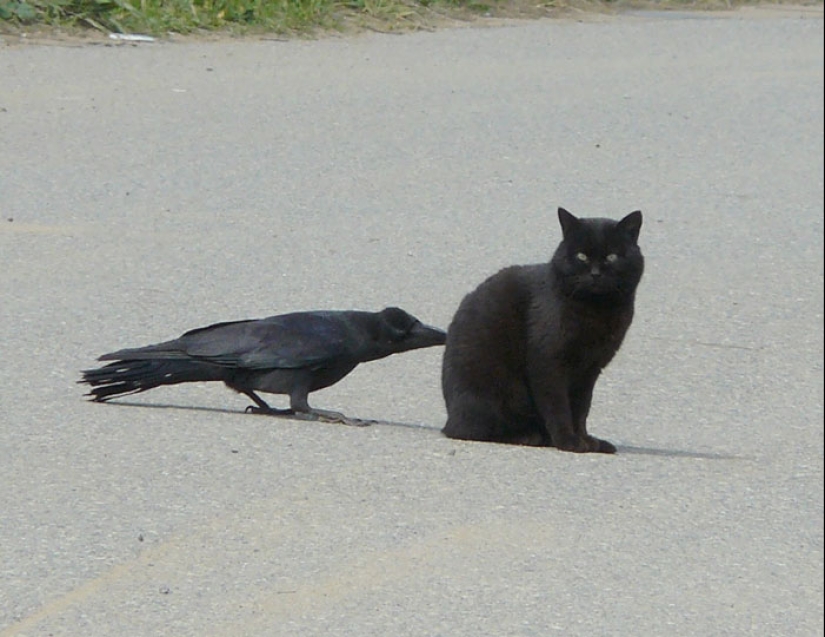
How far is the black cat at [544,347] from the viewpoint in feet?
16.9

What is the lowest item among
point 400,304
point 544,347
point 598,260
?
point 400,304

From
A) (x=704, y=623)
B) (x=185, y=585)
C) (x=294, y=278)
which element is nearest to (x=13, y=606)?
(x=185, y=585)

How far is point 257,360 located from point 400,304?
162 cm

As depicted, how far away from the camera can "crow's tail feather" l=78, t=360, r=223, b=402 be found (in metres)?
5.17

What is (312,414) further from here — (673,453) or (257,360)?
(673,453)

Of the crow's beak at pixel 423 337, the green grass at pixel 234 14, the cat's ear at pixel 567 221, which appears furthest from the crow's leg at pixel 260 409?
the green grass at pixel 234 14

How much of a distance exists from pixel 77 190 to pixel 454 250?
1.85 metres

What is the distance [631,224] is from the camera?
539cm

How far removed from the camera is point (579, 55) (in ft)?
37.4

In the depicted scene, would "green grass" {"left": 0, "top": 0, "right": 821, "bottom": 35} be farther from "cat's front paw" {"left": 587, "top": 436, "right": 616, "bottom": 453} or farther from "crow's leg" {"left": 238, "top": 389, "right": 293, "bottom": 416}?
"cat's front paw" {"left": 587, "top": 436, "right": 616, "bottom": 453}

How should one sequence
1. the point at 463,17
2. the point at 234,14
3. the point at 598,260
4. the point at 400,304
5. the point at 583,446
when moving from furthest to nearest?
the point at 463,17
the point at 234,14
the point at 400,304
the point at 598,260
the point at 583,446

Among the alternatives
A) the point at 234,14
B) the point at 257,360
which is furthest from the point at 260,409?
the point at 234,14

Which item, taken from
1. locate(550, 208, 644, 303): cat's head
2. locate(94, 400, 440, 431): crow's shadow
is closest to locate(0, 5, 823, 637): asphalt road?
locate(94, 400, 440, 431): crow's shadow

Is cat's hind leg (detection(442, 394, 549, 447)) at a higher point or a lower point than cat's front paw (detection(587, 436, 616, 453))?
higher
